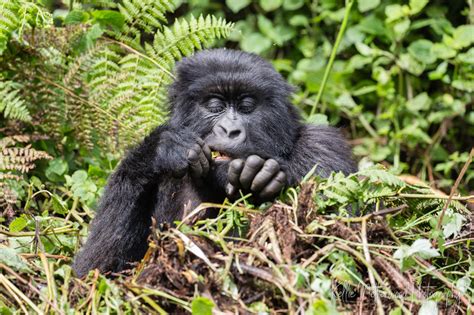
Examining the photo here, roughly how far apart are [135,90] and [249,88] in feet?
3.36

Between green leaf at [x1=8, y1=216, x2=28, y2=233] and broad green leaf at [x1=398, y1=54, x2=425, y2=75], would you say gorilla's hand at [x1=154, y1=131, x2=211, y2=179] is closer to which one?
green leaf at [x1=8, y1=216, x2=28, y2=233]

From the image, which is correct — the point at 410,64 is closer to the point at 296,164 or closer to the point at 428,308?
the point at 296,164

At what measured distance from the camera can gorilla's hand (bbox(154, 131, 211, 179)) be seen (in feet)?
10.8

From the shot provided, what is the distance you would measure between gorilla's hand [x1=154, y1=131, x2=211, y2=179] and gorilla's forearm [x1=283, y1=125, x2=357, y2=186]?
0.38m

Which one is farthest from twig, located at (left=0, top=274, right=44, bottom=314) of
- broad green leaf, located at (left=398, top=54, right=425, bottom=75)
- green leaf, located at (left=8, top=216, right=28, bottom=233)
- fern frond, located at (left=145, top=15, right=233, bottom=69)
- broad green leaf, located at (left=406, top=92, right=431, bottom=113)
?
broad green leaf, located at (left=398, top=54, right=425, bottom=75)

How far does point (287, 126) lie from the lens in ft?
12.3

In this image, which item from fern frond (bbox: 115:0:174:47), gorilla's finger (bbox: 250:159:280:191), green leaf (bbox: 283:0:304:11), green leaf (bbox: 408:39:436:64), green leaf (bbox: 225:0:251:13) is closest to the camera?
gorilla's finger (bbox: 250:159:280:191)

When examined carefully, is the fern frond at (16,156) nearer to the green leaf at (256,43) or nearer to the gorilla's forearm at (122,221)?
the gorilla's forearm at (122,221)

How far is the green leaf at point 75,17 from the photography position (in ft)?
15.0

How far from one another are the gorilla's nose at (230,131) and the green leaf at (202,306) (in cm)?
117

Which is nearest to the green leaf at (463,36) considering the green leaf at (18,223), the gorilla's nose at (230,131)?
the gorilla's nose at (230,131)

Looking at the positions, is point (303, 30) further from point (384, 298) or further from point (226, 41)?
point (384, 298)

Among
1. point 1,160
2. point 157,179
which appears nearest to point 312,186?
point 157,179

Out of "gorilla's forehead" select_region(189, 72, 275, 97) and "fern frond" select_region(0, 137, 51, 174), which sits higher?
"gorilla's forehead" select_region(189, 72, 275, 97)
